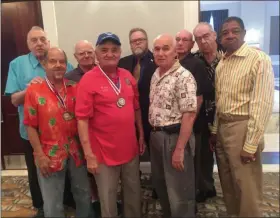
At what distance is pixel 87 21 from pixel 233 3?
115 inches

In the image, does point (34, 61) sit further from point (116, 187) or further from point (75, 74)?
point (116, 187)

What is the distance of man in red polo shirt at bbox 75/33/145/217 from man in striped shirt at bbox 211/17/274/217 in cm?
59

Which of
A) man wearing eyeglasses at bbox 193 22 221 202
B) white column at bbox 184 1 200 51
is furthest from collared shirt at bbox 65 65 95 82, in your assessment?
white column at bbox 184 1 200 51

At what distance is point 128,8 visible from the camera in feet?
9.27

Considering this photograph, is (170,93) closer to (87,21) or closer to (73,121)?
(73,121)

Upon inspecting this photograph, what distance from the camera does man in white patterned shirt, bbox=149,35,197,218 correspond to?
60.4 inches

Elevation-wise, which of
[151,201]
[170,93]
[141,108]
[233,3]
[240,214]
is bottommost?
[151,201]

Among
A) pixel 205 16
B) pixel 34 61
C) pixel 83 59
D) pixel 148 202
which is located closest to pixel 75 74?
pixel 83 59

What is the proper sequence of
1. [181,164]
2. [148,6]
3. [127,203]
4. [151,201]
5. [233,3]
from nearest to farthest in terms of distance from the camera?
1. [181,164]
2. [127,203]
3. [151,201]
4. [148,6]
5. [233,3]

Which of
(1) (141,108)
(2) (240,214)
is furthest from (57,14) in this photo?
(2) (240,214)

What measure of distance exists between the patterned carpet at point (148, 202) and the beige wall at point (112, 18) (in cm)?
150

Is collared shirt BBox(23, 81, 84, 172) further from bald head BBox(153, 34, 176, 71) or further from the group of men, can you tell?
bald head BBox(153, 34, 176, 71)

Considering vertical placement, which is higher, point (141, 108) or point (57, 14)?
point (57, 14)

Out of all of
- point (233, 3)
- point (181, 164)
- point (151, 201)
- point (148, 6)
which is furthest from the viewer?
point (233, 3)
